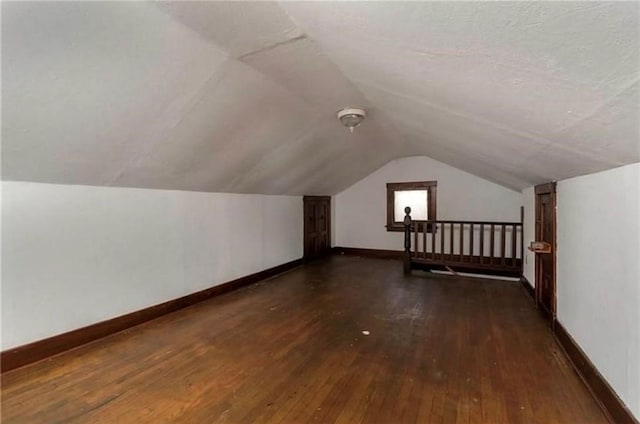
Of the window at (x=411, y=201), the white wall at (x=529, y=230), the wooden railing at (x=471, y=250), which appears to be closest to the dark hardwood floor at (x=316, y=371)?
the white wall at (x=529, y=230)

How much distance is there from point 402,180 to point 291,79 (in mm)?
4741

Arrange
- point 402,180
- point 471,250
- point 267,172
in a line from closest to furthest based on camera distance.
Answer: point 267,172 < point 471,250 < point 402,180

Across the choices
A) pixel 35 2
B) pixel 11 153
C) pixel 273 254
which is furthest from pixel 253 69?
pixel 273 254

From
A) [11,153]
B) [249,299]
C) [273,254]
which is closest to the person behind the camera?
[11,153]

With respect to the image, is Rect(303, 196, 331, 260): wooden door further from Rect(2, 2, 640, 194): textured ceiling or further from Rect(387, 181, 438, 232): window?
Rect(2, 2, 640, 194): textured ceiling

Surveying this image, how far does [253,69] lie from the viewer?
2217mm

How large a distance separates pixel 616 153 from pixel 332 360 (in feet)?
7.40

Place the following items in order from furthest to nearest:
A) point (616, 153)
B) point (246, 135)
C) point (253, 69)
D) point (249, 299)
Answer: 1. point (249, 299)
2. point (246, 135)
3. point (253, 69)
4. point (616, 153)

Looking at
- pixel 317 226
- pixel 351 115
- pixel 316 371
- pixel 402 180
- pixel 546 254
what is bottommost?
pixel 316 371

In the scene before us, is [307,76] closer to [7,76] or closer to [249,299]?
[7,76]

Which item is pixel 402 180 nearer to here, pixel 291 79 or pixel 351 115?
pixel 351 115

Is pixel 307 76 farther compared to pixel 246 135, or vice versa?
pixel 246 135

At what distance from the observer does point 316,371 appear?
230 cm

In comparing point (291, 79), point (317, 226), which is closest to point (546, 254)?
point (291, 79)
